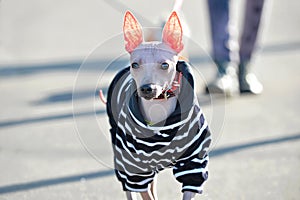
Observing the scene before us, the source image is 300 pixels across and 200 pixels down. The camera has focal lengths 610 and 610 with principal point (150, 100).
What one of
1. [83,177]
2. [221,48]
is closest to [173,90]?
[83,177]

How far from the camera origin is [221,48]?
427 cm

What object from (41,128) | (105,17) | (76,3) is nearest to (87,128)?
(41,128)

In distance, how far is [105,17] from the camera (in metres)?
5.48

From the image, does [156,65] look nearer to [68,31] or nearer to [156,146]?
[156,146]

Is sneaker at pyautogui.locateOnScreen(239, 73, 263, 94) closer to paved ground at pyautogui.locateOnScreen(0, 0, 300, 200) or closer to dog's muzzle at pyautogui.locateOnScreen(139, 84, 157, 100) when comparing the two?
paved ground at pyautogui.locateOnScreen(0, 0, 300, 200)

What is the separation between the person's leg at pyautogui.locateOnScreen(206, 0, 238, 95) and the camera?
13.7ft

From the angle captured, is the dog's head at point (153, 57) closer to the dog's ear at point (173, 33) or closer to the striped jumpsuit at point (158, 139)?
the dog's ear at point (173, 33)

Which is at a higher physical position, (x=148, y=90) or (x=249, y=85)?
(x=148, y=90)

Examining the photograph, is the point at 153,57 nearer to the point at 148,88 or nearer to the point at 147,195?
the point at 148,88

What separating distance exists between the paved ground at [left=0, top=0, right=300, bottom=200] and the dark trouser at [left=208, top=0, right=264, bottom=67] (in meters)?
0.18

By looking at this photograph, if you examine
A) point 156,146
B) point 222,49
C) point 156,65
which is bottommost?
point 222,49

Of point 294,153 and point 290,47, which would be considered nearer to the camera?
point 294,153

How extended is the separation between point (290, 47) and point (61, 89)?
6.15 ft

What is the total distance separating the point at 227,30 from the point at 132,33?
2.11 m
